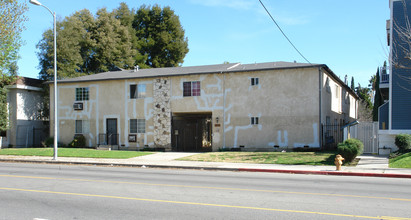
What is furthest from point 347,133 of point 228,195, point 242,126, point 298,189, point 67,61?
point 67,61

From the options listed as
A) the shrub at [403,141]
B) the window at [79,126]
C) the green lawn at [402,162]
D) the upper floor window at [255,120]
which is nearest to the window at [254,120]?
the upper floor window at [255,120]

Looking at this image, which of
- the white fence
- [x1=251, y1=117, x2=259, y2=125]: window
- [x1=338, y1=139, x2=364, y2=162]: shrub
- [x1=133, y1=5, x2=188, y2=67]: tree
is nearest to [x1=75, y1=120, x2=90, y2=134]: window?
[x1=251, y1=117, x2=259, y2=125]: window

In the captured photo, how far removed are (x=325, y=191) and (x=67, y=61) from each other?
34.6 metres

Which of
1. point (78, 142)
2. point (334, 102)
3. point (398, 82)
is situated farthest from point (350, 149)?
point (78, 142)

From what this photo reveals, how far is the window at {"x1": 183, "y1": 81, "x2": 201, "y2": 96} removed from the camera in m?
27.5

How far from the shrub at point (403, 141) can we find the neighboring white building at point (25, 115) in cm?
2885

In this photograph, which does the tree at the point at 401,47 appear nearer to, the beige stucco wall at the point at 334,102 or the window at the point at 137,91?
the beige stucco wall at the point at 334,102

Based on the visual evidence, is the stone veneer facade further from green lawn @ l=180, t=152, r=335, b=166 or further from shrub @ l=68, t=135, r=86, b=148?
green lawn @ l=180, t=152, r=335, b=166

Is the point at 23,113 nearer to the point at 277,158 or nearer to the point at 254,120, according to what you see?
the point at 254,120

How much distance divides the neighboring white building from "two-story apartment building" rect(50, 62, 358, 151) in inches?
160

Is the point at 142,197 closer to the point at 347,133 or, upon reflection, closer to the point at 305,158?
the point at 305,158

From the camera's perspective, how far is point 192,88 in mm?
27625

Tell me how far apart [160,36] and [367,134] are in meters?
36.4

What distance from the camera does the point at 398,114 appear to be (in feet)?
70.5
